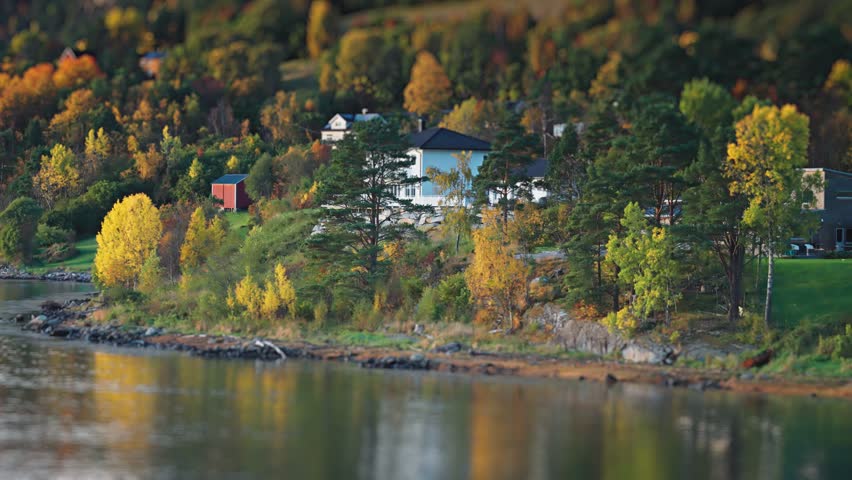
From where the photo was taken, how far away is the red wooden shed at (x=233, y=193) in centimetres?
9775

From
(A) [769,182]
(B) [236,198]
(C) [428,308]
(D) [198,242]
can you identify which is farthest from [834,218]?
(B) [236,198]

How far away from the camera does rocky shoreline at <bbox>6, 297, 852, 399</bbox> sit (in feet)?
149

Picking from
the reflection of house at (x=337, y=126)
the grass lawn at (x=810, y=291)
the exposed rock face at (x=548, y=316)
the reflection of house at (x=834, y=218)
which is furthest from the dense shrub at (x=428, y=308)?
the reflection of house at (x=337, y=126)

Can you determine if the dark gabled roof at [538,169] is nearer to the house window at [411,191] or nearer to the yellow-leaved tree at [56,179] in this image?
the house window at [411,191]

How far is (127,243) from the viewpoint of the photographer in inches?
2719

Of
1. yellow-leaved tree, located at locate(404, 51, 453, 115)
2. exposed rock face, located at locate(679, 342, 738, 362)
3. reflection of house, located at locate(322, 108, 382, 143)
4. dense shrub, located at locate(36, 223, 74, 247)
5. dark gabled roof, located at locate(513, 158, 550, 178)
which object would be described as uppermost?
yellow-leaved tree, located at locate(404, 51, 453, 115)

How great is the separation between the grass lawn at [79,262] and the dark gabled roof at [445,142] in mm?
28619

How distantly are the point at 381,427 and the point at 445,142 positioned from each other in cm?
4582

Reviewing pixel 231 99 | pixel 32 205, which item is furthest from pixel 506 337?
pixel 231 99

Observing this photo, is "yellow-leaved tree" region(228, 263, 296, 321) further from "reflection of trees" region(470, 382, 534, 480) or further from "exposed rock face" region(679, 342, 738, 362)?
"exposed rock face" region(679, 342, 738, 362)

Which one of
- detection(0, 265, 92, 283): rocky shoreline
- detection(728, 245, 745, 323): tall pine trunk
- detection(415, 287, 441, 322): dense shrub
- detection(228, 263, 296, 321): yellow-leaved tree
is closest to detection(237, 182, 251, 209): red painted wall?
detection(0, 265, 92, 283): rocky shoreline

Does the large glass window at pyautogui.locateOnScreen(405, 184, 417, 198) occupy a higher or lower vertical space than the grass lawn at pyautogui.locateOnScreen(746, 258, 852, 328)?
higher

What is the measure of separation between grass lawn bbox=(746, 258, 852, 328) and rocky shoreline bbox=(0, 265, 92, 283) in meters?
52.0

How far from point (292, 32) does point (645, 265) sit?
133949 millimetres
